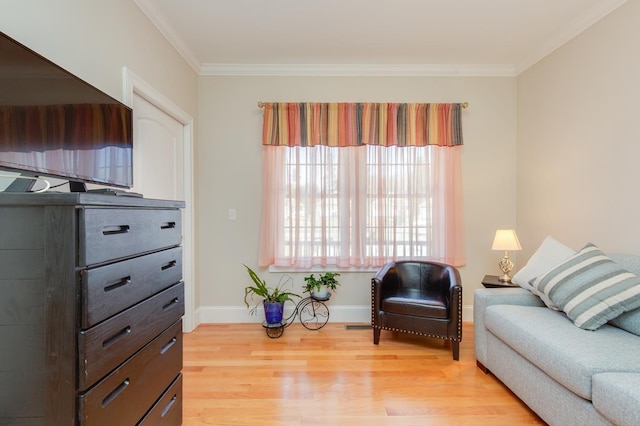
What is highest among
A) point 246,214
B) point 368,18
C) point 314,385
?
point 368,18

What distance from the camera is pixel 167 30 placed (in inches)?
95.2

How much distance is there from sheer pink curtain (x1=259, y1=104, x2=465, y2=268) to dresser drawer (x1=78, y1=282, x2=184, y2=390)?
1.77 m

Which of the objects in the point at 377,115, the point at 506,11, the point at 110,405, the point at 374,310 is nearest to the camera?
the point at 110,405

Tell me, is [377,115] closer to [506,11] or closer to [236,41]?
[506,11]

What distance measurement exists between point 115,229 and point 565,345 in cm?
210

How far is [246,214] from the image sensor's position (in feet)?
10.4

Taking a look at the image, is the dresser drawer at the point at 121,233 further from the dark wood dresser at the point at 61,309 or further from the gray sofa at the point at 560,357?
the gray sofa at the point at 560,357

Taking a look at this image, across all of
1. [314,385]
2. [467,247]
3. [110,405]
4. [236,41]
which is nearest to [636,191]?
[467,247]

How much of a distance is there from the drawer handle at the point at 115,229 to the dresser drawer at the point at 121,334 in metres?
0.28

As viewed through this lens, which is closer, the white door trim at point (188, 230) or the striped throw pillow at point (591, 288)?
the striped throw pillow at point (591, 288)

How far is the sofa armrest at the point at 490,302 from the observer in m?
2.12

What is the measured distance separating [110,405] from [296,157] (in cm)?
247

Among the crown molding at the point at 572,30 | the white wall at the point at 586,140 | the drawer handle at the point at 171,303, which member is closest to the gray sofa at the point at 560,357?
the white wall at the point at 586,140

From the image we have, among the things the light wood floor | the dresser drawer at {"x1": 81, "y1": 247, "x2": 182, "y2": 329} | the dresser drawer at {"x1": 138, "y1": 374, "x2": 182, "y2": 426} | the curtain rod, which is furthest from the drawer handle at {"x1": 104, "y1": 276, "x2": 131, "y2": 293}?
the curtain rod
